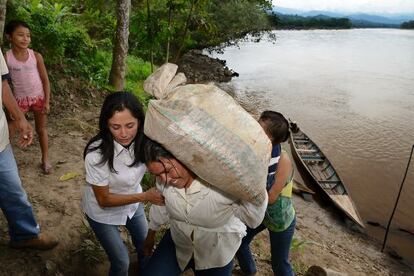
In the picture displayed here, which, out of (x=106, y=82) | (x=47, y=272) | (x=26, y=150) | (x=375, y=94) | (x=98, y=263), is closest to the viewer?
(x=47, y=272)

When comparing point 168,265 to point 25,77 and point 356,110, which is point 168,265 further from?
point 356,110

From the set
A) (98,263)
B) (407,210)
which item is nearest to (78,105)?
(98,263)

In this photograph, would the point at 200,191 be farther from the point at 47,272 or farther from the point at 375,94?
the point at 375,94

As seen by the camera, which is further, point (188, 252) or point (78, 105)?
point (78, 105)

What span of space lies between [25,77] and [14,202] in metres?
1.89

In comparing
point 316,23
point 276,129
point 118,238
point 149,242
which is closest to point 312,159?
point 276,129

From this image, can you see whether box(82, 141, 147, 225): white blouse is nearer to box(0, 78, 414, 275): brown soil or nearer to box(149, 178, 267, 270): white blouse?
box(149, 178, 267, 270): white blouse

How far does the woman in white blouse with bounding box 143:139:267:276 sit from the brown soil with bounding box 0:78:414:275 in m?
1.24

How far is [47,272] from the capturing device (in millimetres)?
2834

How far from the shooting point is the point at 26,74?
387cm

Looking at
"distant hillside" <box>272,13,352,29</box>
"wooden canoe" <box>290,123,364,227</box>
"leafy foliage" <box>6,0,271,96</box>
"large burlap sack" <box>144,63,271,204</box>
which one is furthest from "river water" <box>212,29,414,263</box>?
"distant hillside" <box>272,13,352,29</box>

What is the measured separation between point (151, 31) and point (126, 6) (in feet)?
7.88

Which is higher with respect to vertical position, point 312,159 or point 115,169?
point 115,169

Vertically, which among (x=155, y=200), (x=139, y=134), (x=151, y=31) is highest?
(x=151, y=31)
